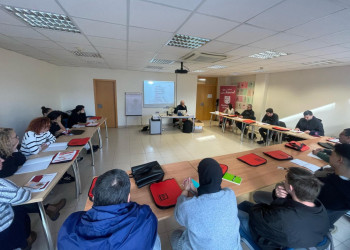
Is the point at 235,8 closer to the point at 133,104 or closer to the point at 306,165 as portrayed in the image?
the point at 306,165

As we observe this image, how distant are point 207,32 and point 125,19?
3.91ft

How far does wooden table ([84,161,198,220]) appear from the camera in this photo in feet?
4.01

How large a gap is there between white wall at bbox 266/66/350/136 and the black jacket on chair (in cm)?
557

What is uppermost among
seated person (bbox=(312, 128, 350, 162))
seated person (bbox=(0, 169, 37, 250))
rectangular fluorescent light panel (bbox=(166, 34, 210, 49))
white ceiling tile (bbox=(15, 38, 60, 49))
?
rectangular fluorescent light panel (bbox=(166, 34, 210, 49))

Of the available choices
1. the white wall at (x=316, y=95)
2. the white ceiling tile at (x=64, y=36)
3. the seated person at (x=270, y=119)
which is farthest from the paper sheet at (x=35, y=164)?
the white wall at (x=316, y=95)

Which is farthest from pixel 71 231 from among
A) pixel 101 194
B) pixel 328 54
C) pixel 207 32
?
pixel 328 54

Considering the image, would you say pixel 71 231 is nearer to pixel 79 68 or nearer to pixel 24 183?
pixel 24 183

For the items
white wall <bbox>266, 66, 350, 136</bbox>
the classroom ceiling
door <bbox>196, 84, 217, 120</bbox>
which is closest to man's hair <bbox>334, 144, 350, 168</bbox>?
the classroom ceiling

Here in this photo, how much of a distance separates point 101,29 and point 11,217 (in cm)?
247

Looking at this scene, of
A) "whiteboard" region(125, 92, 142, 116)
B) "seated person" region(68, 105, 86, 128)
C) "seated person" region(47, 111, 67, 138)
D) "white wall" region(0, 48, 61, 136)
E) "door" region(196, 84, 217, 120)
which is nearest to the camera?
"seated person" region(47, 111, 67, 138)

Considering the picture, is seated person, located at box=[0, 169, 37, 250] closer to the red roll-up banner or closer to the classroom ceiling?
the classroom ceiling

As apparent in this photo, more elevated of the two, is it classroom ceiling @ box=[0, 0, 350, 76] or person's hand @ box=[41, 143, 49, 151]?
classroom ceiling @ box=[0, 0, 350, 76]

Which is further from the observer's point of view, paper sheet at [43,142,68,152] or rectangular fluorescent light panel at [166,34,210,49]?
rectangular fluorescent light panel at [166,34,210,49]

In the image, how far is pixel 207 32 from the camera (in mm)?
2273
